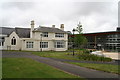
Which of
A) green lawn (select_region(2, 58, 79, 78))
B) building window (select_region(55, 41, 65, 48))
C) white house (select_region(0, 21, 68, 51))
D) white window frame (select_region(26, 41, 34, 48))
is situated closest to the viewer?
green lawn (select_region(2, 58, 79, 78))

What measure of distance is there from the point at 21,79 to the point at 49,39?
34282mm

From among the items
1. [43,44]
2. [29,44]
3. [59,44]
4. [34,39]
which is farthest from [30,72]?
[59,44]

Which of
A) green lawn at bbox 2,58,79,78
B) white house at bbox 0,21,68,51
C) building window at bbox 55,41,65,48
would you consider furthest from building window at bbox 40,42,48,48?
green lawn at bbox 2,58,79,78

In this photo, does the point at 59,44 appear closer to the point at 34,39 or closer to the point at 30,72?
the point at 34,39

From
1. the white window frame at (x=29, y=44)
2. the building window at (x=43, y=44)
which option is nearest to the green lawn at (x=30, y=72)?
the white window frame at (x=29, y=44)

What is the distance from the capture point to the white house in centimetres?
3850

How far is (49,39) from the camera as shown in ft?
138

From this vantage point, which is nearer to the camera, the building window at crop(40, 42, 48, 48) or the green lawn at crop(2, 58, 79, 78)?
the green lawn at crop(2, 58, 79, 78)

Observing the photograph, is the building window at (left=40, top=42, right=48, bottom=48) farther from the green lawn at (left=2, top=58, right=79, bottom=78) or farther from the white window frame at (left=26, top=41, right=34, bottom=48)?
the green lawn at (left=2, top=58, right=79, bottom=78)

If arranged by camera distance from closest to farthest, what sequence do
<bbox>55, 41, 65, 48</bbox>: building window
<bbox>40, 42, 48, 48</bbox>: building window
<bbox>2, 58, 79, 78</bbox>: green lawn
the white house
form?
<bbox>2, 58, 79, 78</bbox>: green lawn → the white house → <bbox>40, 42, 48, 48</bbox>: building window → <bbox>55, 41, 65, 48</bbox>: building window

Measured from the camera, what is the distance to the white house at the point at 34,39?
38500 millimetres

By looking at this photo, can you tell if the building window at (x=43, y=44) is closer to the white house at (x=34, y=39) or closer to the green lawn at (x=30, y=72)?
the white house at (x=34, y=39)

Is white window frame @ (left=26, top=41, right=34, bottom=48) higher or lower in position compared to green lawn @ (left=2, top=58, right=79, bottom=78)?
higher

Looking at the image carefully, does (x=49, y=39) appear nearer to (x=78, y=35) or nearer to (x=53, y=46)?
(x=53, y=46)
